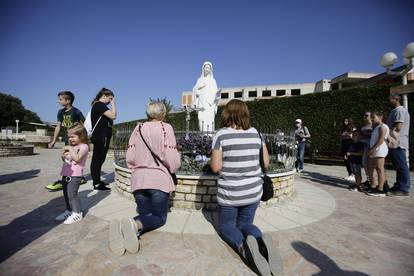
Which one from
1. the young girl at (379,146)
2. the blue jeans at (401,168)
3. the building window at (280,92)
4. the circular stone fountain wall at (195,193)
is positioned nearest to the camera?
the circular stone fountain wall at (195,193)

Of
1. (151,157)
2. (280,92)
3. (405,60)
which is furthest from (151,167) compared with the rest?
(280,92)

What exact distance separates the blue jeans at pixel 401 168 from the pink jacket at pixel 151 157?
488cm

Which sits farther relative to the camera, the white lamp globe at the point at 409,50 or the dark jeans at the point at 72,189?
the white lamp globe at the point at 409,50

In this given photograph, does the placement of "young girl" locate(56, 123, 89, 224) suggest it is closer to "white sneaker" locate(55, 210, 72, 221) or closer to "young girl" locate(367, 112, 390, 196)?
"white sneaker" locate(55, 210, 72, 221)

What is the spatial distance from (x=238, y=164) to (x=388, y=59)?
711cm

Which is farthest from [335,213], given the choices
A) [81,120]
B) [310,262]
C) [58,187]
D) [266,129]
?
[266,129]

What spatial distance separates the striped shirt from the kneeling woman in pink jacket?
568mm

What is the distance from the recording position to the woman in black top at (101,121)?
432 cm

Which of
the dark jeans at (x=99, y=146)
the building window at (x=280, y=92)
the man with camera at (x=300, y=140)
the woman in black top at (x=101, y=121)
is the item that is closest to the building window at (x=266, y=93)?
the building window at (x=280, y=92)

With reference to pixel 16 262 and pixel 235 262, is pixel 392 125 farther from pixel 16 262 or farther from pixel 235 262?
pixel 16 262

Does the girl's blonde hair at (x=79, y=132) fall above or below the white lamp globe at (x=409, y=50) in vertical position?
below

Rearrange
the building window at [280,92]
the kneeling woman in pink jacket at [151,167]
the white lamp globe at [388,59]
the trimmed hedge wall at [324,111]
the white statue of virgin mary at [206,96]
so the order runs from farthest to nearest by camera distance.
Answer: the building window at [280,92], the trimmed hedge wall at [324,111], the white statue of virgin mary at [206,96], the white lamp globe at [388,59], the kneeling woman in pink jacket at [151,167]

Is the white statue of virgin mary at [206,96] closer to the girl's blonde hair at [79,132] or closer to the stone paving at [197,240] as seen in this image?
the stone paving at [197,240]

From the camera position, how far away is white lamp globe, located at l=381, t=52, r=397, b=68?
6602mm
